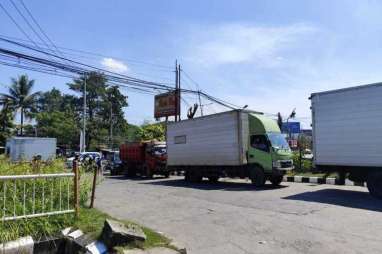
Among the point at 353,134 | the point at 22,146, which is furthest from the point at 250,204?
the point at 22,146

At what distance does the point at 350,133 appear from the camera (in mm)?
13625

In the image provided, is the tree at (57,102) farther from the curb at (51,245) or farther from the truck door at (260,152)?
the curb at (51,245)

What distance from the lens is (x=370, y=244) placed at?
712 cm

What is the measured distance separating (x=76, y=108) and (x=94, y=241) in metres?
71.7

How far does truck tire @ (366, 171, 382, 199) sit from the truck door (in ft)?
14.4

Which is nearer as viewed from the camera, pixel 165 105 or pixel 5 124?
pixel 165 105

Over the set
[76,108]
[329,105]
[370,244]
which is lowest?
[370,244]

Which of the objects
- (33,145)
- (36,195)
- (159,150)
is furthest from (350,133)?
(33,145)

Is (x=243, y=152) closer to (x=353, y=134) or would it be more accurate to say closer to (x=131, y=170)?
(x=353, y=134)

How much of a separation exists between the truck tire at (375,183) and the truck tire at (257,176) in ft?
15.6

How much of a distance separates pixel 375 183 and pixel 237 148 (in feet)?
20.7

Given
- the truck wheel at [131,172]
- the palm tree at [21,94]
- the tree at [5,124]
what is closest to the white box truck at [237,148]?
the truck wheel at [131,172]

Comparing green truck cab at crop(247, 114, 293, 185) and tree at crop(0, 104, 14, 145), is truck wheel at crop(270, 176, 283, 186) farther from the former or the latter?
tree at crop(0, 104, 14, 145)

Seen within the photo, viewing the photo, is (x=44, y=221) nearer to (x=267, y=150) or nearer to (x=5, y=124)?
(x=267, y=150)
